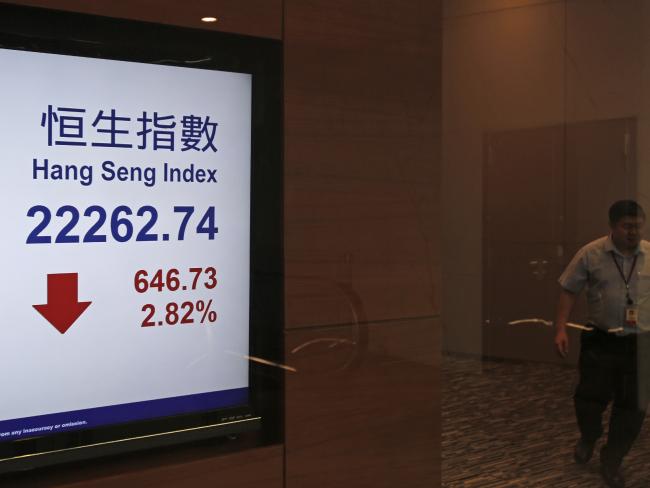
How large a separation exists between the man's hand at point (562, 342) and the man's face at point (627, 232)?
1.36 feet

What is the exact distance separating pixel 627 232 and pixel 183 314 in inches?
74.6

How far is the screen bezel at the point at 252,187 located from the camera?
2.39m

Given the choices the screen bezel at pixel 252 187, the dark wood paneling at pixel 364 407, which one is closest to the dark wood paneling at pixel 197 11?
the screen bezel at pixel 252 187

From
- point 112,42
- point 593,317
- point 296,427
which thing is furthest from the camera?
point 593,317

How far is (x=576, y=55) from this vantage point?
3.55 m

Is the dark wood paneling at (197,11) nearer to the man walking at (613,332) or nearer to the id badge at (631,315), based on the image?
the man walking at (613,332)

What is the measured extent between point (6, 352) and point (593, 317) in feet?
7.47

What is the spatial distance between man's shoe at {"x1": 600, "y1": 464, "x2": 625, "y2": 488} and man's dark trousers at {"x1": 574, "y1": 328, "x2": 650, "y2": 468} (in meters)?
0.02

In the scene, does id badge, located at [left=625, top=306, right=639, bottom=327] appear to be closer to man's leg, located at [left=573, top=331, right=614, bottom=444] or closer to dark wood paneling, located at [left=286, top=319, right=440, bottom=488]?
man's leg, located at [left=573, top=331, right=614, bottom=444]

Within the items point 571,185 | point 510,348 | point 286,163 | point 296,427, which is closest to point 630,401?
point 510,348

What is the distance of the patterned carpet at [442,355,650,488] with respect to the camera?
11.3ft

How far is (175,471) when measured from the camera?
2.67 meters

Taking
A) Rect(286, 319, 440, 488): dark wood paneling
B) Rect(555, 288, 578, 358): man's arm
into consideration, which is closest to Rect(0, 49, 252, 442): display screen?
Rect(286, 319, 440, 488): dark wood paneling

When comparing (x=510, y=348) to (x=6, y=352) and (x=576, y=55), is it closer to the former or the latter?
(x=576, y=55)
